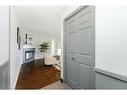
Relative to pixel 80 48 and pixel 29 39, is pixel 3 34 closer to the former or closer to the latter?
pixel 80 48

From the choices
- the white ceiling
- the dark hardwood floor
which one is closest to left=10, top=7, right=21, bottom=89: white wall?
the dark hardwood floor

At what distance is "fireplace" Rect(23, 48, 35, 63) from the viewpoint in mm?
7696

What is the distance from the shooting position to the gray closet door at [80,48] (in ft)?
6.92

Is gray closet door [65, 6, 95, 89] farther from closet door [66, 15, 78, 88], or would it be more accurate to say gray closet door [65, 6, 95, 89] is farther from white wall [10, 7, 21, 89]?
white wall [10, 7, 21, 89]

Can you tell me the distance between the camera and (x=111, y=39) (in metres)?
1.53

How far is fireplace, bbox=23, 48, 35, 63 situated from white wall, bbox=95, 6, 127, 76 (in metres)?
6.60

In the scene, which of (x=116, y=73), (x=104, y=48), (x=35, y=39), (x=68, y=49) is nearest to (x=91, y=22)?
→ (x=104, y=48)

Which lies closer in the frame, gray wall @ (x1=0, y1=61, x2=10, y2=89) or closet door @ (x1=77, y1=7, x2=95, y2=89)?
gray wall @ (x1=0, y1=61, x2=10, y2=89)

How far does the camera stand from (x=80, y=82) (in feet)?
8.31

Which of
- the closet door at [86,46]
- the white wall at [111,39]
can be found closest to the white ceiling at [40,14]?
the closet door at [86,46]

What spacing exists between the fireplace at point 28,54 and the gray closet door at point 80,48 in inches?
202

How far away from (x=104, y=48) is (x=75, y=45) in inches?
44.5

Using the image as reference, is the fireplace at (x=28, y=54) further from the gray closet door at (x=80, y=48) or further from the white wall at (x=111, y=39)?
the white wall at (x=111, y=39)

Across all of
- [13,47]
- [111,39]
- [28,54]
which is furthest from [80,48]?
[28,54]
